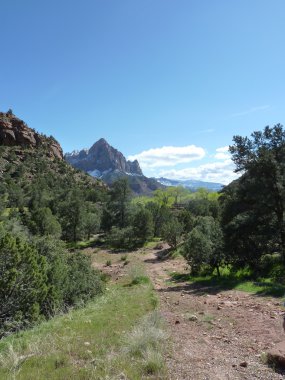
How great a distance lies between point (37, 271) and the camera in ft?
39.7

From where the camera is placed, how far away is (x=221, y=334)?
8781mm

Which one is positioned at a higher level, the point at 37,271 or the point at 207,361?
the point at 37,271

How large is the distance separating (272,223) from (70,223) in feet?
130

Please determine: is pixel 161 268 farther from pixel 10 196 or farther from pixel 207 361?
pixel 10 196

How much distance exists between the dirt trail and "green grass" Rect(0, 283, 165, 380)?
Answer: 0.78 meters

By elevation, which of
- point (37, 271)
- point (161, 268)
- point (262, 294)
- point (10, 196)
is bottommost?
point (161, 268)

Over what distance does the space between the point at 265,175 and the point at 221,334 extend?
42.6 ft

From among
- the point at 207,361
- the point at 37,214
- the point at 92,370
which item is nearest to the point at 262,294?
the point at 207,361

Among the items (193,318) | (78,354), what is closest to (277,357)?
(78,354)

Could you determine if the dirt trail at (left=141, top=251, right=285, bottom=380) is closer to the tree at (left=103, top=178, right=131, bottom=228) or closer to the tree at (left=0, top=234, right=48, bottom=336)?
the tree at (left=0, top=234, right=48, bottom=336)

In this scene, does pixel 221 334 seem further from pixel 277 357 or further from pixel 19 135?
pixel 19 135

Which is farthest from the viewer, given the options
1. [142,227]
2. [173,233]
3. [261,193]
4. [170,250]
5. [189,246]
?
[142,227]

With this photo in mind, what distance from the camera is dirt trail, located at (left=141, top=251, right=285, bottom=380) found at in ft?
20.6

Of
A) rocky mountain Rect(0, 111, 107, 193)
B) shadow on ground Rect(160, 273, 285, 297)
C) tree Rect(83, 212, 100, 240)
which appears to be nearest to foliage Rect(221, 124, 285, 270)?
shadow on ground Rect(160, 273, 285, 297)
